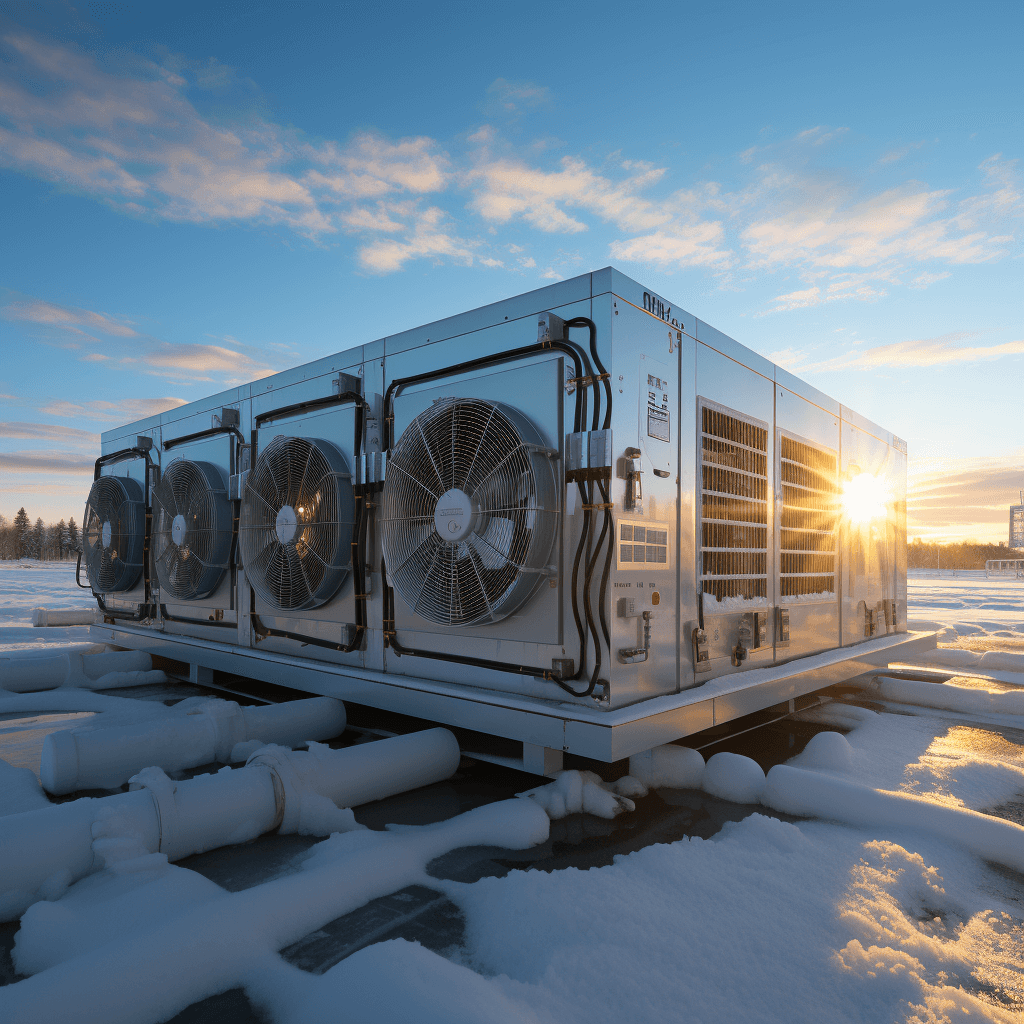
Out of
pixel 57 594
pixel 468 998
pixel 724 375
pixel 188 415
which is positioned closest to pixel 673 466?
pixel 724 375

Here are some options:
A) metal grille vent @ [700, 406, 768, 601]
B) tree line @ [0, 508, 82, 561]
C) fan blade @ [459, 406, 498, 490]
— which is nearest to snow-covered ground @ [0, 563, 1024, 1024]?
metal grille vent @ [700, 406, 768, 601]

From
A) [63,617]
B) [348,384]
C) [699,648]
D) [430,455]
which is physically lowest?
[63,617]

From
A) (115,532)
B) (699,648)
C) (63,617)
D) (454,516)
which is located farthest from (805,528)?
(63,617)

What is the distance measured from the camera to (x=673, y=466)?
3820 millimetres

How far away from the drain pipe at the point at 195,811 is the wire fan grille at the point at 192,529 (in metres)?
3.10

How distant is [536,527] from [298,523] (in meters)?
2.26

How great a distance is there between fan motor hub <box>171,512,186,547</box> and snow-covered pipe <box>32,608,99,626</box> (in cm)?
539

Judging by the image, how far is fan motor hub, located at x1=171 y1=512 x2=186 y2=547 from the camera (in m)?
6.25

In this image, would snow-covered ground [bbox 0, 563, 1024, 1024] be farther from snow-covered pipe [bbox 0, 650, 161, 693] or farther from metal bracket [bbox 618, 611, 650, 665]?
snow-covered pipe [bbox 0, 650, 161, 693]

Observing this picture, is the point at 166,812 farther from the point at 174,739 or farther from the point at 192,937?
the point at 174,739

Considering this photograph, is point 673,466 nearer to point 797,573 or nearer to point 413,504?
point 413,504

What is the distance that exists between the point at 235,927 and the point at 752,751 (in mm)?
3714

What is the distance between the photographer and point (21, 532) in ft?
281

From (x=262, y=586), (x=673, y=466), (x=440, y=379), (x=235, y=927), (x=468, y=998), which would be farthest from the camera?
(x=262, y=586)
